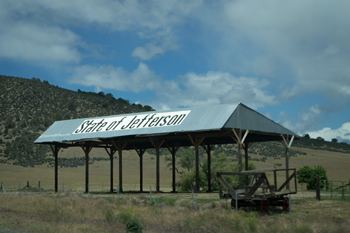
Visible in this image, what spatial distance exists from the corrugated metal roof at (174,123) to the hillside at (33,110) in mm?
41564

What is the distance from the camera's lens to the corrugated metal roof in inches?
1102

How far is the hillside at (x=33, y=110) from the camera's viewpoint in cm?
7838

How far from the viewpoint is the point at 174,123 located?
1188 inches

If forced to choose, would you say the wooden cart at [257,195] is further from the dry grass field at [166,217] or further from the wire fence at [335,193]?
the wire fence at [335,193]

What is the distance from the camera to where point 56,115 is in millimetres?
95188

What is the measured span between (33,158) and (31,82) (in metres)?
41.2

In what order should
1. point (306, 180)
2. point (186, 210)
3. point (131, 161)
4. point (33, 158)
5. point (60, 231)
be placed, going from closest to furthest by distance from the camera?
point (60, 231) → point (186, 210) → point (306, 180) → point (33, 158) → point (131, 161)

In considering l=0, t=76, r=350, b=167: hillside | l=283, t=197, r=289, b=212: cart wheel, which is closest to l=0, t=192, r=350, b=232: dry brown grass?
l=283, t=197, r=289, b=212: cart wheel

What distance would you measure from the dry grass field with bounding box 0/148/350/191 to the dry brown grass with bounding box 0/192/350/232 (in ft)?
112

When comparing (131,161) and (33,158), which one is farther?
(131,161)

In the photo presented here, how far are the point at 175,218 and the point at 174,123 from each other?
49.1 ft

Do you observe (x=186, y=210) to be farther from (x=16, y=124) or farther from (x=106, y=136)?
(x=16, y=124)

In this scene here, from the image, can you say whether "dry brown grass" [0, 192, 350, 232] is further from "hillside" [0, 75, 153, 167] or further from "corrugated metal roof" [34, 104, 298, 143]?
"hillside" [0, 75, 153, 167]

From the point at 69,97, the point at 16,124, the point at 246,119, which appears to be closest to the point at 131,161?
the point at 16,124
